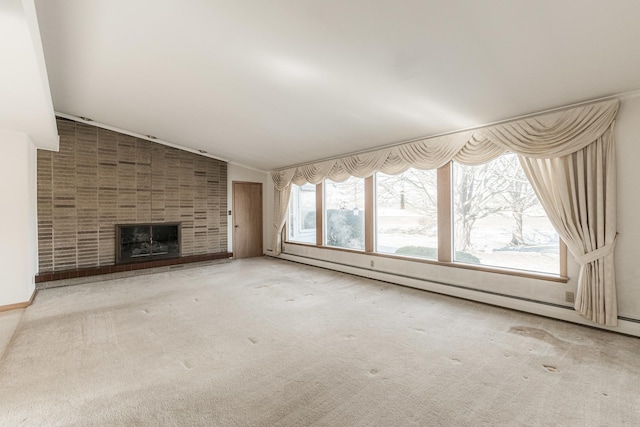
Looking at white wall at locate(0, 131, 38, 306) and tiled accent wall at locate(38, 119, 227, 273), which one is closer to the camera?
white wall at locate(0, 131, 38, 306)

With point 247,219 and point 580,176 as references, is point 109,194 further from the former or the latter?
point 580,176

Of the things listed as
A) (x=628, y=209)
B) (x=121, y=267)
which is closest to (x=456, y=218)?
(x=628, y=209)

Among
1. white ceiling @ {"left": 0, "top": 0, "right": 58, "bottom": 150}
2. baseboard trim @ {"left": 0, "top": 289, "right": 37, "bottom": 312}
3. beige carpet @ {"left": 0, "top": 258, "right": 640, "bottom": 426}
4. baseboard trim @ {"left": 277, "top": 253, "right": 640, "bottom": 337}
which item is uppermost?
white ceiling @ {"left": 0, "top": 0, "right": 58, "bottom": 150}

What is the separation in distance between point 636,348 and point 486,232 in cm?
179

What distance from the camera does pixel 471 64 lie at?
8.30 feet

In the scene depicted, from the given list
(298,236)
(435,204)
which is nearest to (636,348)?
(435,204)

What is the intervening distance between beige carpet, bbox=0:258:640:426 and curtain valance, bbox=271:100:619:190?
199 cm

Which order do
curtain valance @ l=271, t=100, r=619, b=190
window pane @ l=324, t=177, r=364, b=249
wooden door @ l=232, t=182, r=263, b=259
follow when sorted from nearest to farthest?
curtain valance @ l=271, t=100, r=619, b=190, window pane @ l=324, t=177, r=364, b=249, wooden door @ l=232, t=182, r=263, b=259

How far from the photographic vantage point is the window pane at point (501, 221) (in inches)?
141

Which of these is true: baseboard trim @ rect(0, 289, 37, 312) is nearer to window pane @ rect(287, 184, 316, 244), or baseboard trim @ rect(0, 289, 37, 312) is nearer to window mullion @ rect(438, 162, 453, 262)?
window pane @ rect(287, 184, 316, 244)

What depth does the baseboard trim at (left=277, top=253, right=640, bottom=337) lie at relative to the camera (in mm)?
2945

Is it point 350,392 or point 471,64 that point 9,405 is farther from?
point 471,64

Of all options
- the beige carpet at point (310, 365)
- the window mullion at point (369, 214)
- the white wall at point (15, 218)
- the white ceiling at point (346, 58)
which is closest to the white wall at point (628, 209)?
the white ceiling at point (346, 58)

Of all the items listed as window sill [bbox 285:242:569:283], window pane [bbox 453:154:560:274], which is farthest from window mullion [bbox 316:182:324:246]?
window pane [bbox 453:154:560:274]
